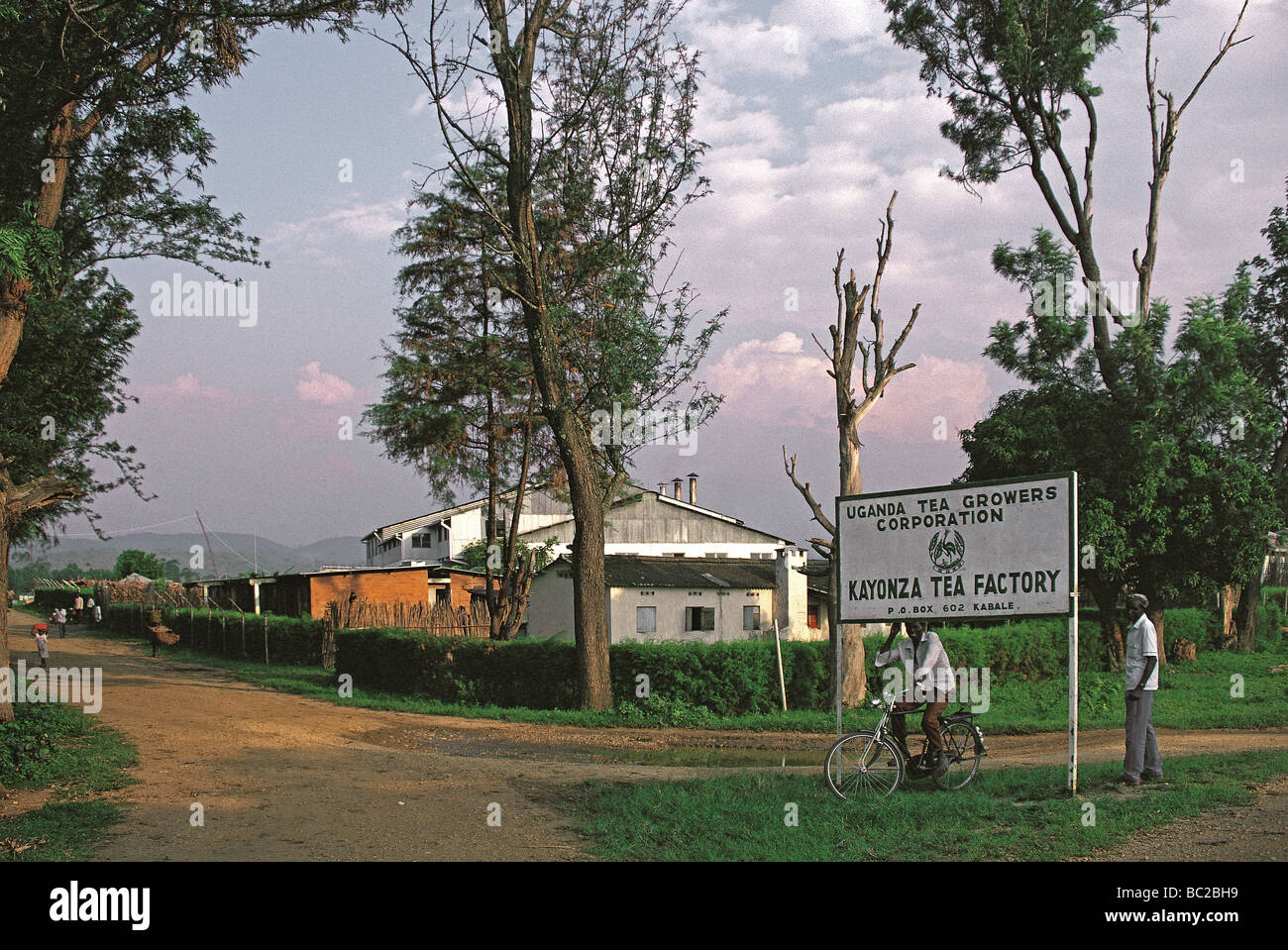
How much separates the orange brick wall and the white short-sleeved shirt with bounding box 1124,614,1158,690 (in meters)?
37.4

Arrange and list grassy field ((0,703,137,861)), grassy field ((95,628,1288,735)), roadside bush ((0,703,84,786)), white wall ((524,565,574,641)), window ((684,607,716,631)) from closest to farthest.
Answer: grassy field ((0,703,137,861)), roadside bush ((0,703,84,786)), grassy field ((95,628,1288,735)), window ((684,607,716,631)), white wall ((524,565,574,641))

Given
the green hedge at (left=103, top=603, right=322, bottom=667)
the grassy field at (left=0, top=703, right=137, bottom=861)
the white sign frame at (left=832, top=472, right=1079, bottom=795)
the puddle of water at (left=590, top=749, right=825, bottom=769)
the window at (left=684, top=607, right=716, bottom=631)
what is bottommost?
the green hedge at (left=103, top=603, right=322, bottom=667)

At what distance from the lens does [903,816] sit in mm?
9266

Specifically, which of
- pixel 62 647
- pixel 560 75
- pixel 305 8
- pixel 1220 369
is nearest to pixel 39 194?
pixel 305 8

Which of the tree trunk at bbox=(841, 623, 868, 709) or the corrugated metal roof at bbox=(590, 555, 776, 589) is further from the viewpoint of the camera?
the corrugated metal roof at bbox=(590, 555, 776, 589)

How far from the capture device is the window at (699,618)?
3362 cm

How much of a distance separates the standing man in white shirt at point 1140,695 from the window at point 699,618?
23.4 meters

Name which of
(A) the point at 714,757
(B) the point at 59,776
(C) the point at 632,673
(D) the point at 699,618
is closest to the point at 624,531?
(D) the point at 699,618

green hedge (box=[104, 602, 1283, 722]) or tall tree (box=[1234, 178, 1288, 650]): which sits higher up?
tall tree (box=[1234, 178, 1288, 650])

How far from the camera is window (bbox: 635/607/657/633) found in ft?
107

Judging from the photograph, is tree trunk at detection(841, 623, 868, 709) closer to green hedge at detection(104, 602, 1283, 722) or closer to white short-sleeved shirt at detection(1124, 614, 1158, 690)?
green hedge at detection(104, 602, 1283, 722)

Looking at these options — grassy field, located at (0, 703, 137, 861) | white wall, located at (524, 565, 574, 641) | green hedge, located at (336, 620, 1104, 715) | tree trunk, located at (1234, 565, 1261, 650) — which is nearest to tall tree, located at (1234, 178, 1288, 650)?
tree trunk, located at (1234, 565, 1261, 650)

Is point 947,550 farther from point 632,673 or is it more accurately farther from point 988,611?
point 632,673

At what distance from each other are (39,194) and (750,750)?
14354mm
